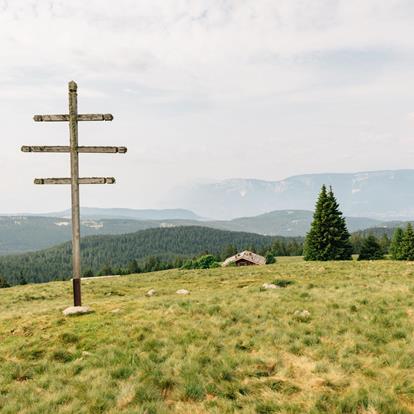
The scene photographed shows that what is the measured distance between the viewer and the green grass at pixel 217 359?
7.36 metres

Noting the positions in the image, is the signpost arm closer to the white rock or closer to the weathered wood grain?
the weathered wood grain

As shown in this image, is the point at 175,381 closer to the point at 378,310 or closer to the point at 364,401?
the point at 364,401

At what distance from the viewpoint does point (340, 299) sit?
14.8m

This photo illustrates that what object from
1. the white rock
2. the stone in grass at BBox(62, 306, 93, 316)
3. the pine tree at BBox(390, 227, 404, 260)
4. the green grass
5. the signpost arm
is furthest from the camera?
the pine tree at BBox(390, 227, 404, 260)

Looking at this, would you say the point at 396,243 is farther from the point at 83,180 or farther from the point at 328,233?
the point at 83,180

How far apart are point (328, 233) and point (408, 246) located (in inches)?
808

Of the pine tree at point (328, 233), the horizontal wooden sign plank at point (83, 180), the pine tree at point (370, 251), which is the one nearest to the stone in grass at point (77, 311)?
the horizontal wooden sign plank at point (83, 180)

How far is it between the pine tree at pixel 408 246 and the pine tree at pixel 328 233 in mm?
14540

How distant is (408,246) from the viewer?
251ft

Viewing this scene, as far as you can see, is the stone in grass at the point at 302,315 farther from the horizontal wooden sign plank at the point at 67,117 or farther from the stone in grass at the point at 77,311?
the horizontal wooden sign plank at the point at 67,117

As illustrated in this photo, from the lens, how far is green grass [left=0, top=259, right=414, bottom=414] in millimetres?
7359

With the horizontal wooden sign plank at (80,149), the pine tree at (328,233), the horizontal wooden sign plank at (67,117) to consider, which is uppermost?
the horizontal wooden sign plank at (67,117)

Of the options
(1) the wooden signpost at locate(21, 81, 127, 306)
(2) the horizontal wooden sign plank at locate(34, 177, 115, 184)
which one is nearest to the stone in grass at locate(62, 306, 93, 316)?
(1) the wooden signpost at locate(21, 81, 127, 306)

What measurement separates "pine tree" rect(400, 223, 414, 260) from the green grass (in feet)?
228
